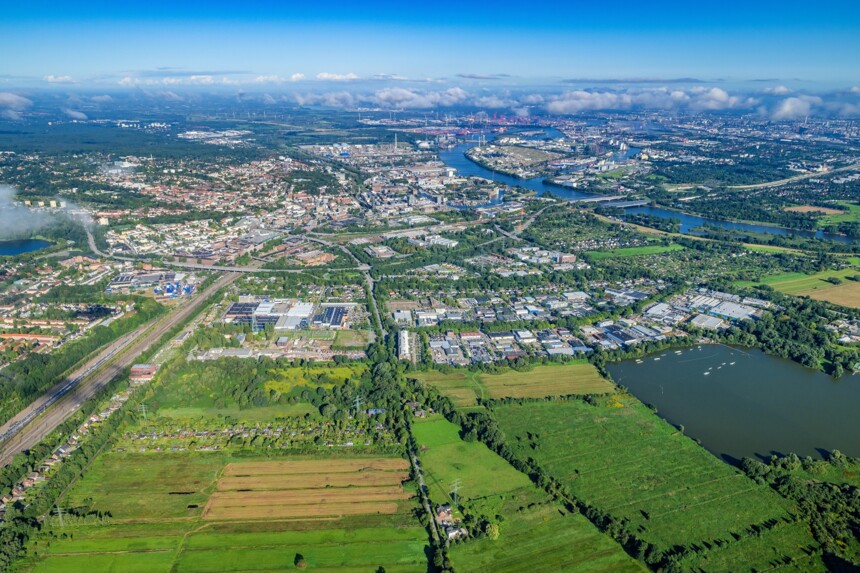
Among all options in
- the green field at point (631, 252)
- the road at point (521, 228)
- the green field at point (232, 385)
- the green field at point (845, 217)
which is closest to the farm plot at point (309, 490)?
the green field at point (232, 385)

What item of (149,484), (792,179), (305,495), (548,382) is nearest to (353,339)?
(548,382)

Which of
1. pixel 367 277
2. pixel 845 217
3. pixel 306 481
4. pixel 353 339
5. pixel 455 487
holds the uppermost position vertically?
pixel 845 217

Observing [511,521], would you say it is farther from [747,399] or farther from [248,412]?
[747,399]

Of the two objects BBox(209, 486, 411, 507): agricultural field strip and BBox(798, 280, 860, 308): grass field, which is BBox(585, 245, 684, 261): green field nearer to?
BBox(798, 280, 860, 308): grass field

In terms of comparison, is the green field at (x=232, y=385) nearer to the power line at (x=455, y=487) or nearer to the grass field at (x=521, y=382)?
the grass field at (x=521, y=382)

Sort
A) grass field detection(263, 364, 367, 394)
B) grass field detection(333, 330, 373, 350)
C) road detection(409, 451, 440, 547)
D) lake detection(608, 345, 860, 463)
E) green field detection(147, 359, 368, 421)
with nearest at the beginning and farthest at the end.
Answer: road detection(409, 451, 440, 547)
lake detection(608, 345, 860, 463)
green field detection(147, 359, 368, 421)
grass field detection(263, 364, 367, 394)
grass field detection(333, 330, 373, 350)

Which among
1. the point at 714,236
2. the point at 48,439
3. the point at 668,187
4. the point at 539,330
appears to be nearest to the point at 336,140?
the point at 668,187

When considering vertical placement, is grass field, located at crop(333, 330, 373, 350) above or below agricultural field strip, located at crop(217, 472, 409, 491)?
above

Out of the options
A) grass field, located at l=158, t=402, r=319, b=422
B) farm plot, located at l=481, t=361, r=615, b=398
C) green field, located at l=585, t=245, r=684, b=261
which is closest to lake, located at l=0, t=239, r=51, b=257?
grass field, located at l=158, t=402, r=319, b=422
